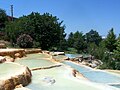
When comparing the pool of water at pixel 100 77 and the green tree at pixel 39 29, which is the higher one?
the green tree at pixel 39 29

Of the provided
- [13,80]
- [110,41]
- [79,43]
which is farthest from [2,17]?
[13,80]

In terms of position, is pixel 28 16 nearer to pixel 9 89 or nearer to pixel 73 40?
pixel 73 40

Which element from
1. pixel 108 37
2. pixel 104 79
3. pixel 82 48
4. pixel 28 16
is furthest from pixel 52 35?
pixel 104 79

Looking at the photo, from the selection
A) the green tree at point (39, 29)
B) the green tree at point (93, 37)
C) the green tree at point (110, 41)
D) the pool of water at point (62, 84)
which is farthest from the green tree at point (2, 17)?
the pool of water at point (62, 84)

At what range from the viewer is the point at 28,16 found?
35.5 meters

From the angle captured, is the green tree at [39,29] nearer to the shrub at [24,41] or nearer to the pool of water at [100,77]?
the shrub at [24,41]

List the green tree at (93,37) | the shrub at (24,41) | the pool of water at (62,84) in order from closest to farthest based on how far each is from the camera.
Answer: the pool of water at (62,84) < the shrub at (24,41) < the green tree at (93,37)

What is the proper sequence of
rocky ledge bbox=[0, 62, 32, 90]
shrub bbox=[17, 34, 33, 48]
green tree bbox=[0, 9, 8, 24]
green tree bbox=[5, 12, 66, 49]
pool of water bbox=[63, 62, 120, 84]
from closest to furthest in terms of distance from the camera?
rocky ledge bbox=[0, 62, 32, 90], pool of water bbox=[63, 62, 120, 84], shrub bbox=[17, 34, 33, 48], green tree bbox=[5, 12, 66, 49], green tree bbox=[0, 9, 8, 24]

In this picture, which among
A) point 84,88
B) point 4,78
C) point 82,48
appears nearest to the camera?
point 4,78

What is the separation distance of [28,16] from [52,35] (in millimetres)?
3902

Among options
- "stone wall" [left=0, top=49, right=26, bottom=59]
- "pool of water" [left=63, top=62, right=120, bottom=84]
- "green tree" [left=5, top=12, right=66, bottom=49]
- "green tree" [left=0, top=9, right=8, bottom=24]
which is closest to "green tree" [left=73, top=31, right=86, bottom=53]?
"green tree" [left=5, top=12, right=66, bottom=49]

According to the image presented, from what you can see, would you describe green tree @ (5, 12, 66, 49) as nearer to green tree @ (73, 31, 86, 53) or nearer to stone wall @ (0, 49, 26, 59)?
green tree @ (73, 31, 86, 53)

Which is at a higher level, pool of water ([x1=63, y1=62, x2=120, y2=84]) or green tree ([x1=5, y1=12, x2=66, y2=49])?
green tree ([x1=5, y1=12, x2=66, y2=49])

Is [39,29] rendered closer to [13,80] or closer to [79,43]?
[79,43]
